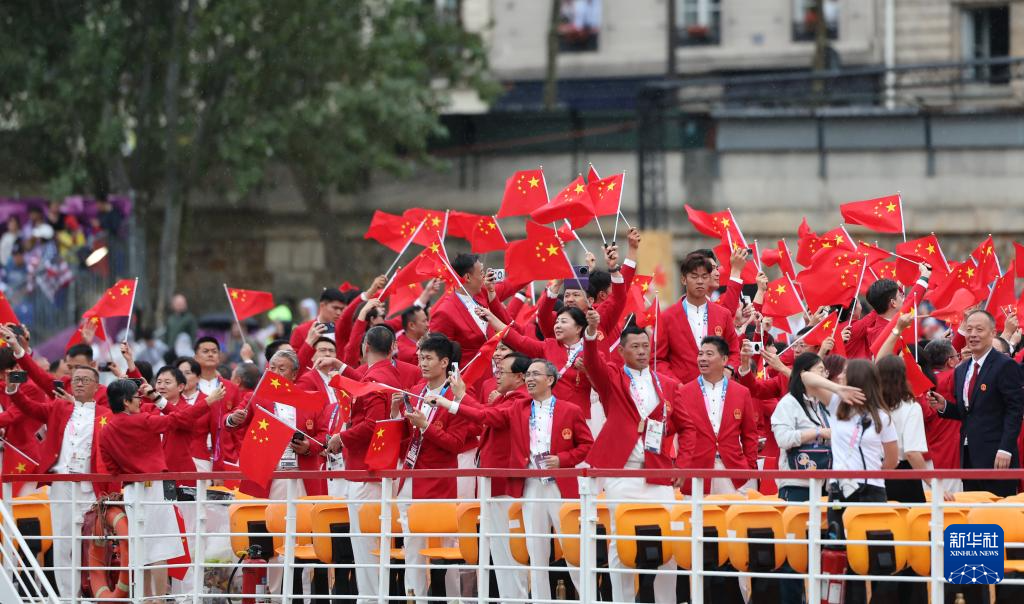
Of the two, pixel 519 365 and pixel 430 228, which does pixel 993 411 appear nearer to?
pixel 519 365

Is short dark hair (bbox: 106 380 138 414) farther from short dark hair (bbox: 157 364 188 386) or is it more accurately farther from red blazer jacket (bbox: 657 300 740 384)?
red blazer jacket (bbox: 657 300 740 384)

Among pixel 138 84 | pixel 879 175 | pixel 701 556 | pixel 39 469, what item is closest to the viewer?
pixel 701 556

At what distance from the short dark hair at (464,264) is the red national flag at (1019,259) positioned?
4369 millimetres

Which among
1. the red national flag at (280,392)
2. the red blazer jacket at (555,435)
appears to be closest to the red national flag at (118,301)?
the red national flag at (280,392)

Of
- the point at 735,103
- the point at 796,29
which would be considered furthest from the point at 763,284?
the point at 796,29

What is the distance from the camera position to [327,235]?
32.6m

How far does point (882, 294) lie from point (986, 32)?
25685mm

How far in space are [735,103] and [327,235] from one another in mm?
7460

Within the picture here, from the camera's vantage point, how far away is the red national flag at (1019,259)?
1496 cm

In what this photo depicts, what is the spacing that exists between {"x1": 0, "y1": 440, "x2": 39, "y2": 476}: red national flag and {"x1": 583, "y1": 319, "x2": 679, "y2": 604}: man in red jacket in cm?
493

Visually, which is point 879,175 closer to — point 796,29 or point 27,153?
point 796,29

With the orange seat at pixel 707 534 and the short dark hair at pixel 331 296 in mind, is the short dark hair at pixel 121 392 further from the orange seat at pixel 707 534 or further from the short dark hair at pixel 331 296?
the orange seat at pixel 707 534

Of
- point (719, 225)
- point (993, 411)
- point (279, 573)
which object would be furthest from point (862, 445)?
point (719, 225)

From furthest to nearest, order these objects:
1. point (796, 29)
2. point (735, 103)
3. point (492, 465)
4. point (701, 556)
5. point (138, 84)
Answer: point (796, 29) < point (735, 103) < point (138, 84) < point (492, 465) < point (701, 556)
